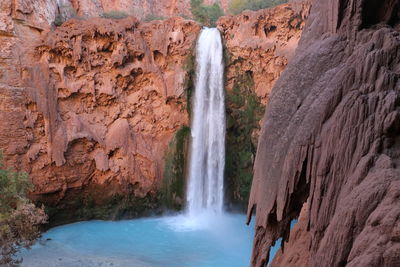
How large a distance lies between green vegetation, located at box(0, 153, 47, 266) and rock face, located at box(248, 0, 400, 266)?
5.78 meters

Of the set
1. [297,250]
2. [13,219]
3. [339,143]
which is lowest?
[13,219]

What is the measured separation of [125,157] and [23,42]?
5550mm

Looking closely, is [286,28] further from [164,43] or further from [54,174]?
[54,174]

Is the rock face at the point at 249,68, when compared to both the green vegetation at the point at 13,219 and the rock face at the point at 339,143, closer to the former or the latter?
the green vegetation at the point at 13,219

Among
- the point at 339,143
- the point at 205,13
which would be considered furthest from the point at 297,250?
the point at 205,13

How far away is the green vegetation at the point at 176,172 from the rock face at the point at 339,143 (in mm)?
10823

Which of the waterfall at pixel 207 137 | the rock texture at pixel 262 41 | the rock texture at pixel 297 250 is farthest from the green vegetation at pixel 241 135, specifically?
the rock texture at pixel 297 250

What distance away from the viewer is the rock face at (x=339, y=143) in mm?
2406

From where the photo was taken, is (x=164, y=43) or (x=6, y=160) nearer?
(x=6, y=160)

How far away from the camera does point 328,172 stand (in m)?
2.84

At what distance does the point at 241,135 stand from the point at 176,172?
10.4 feet

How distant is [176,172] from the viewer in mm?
14375

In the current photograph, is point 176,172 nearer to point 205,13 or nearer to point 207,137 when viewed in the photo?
point 207,137

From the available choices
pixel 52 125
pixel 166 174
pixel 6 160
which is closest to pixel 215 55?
pixel 166 174
